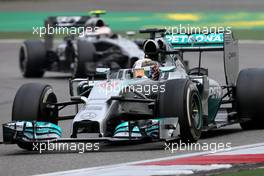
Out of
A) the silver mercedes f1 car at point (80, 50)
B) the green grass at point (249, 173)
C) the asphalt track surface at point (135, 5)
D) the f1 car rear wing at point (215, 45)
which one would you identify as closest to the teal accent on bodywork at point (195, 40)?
the f1 car rear wing at point (215, 45)

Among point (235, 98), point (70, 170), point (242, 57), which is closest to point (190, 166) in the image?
point (70, 170)

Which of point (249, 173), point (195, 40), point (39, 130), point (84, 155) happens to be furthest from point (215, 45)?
point (249, 173)

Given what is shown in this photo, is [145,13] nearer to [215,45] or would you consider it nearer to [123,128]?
[215,45]

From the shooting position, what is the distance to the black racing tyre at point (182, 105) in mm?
12539

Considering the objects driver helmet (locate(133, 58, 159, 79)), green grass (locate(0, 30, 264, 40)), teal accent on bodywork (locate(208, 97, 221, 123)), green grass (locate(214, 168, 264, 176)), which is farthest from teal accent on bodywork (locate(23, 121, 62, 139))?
green grass (locate(0, 30, 264, 40))

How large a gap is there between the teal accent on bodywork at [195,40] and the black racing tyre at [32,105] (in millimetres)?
2634

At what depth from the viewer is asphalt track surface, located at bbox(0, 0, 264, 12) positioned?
145ft

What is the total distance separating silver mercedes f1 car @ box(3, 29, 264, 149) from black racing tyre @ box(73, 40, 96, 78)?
33.2 feet

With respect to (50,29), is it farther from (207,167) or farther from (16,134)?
(207,167)

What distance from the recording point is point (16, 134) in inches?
496

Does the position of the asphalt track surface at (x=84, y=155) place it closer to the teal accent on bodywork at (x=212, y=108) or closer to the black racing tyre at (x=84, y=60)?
the teal accent on bodywork at (x=212, y=108)

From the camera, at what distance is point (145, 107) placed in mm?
13219

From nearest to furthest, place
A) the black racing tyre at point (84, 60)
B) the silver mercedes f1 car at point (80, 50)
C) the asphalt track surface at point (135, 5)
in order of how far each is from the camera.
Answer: the black racing tyre at point (84, 60) → the silver mercedes f1 car at point (80, 50) → the asphalt track surface at point (135, 5)

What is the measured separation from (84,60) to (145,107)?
11.8 metres
